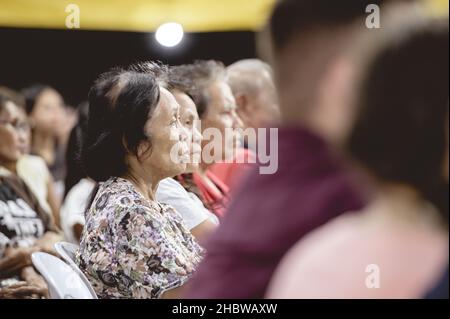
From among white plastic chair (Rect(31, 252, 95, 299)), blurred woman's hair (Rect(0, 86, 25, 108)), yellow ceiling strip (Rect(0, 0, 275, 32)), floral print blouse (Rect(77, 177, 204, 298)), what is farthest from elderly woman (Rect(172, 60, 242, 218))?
blurred woman's hair (Rect(0, 86, 25, 108))

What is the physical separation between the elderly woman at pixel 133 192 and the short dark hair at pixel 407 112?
2.79 feet

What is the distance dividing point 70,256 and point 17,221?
594 mm

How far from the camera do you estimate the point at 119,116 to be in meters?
1.78

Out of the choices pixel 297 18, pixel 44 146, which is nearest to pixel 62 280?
pixel 297 18

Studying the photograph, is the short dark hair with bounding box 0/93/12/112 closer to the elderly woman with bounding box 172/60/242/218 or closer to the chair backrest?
the elderly woman with bounding box 172/60/242/218

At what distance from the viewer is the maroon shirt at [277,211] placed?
3.57ft

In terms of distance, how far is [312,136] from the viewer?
3.68 feet

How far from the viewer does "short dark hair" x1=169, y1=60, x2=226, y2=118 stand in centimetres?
193

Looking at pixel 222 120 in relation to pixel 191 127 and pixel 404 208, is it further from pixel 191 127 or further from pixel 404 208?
pixel 404 208

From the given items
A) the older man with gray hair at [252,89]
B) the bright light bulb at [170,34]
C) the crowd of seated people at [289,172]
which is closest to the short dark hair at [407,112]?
the crowd of seated people at [289,172]

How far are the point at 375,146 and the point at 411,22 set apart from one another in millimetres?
129
